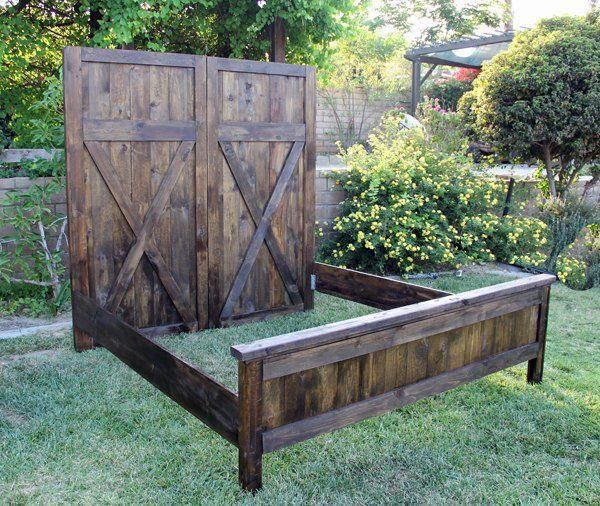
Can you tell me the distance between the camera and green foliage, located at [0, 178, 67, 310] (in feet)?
18.4

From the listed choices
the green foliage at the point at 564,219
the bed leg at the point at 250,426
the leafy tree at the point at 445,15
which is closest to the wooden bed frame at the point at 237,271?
the bed leg at the point at 250,426

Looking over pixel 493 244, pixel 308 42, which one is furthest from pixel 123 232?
pixel 493 244

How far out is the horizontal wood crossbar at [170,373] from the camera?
3.12 m

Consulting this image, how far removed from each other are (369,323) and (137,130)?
2534 mm

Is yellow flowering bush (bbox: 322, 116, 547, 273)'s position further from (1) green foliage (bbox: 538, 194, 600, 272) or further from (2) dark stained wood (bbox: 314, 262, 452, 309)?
(2) dark stained wood (bbox: 314, 262, 452, 309)

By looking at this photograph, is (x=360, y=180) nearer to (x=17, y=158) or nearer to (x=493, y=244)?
(x=493, y=244)

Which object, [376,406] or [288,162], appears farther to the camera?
[288,162]

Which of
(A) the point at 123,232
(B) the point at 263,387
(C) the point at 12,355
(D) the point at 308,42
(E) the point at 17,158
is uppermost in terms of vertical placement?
(D) the point at 308,42

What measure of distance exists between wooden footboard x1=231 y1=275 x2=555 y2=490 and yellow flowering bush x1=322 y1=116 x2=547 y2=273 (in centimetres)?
283

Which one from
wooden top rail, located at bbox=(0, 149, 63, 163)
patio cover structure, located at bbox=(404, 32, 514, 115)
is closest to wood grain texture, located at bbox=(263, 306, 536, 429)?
wooden top rail, located at bbox=(0, 149, 63, 163)

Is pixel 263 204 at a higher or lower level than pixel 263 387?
higher

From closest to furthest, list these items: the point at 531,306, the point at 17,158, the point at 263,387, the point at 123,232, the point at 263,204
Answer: the point at 263,387
the point at 531,306
the point at 123,232
the point at 263,204
the point at 17,158

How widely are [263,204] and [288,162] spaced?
0.42 m

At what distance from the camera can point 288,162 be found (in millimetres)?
5758
